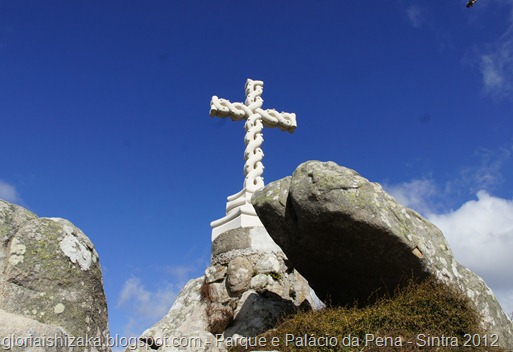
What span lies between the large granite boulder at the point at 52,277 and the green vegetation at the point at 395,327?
2.84 meters

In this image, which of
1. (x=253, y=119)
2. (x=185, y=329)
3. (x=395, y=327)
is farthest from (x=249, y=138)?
(x=395, y=327)

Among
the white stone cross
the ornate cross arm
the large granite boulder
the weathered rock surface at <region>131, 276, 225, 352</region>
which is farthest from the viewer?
the ornate cross arm

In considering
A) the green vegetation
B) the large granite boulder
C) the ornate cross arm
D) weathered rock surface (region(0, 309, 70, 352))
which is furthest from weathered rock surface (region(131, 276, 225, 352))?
weathered rock surface (region(0, 309, 70, 352))

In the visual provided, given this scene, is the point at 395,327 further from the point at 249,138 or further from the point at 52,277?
the point at 249,138

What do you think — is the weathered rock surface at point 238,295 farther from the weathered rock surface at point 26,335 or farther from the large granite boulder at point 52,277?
the weathered rock surface at point 26,335

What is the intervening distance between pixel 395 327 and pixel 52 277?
163 inches

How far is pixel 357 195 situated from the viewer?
674 centimetres

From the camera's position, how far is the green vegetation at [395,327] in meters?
6.12

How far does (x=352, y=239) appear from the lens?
680 centimetres

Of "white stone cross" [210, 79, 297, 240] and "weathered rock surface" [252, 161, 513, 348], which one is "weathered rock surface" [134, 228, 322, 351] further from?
"weathered rock surface" [252, 161, 513, 348]

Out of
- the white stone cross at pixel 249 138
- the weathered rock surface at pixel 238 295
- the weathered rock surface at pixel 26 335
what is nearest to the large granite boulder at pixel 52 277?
the weathered rock surface at pixel 26 335

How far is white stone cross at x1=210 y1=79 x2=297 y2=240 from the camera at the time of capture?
10.8m

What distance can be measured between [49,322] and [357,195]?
4.10 m

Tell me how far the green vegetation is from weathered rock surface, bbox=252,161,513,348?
0.32 meters
